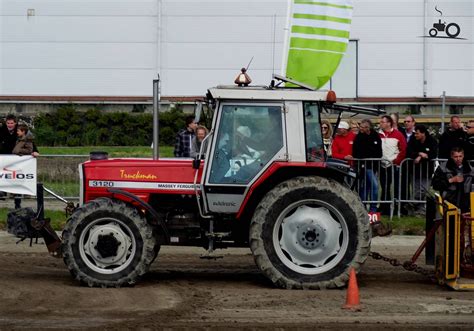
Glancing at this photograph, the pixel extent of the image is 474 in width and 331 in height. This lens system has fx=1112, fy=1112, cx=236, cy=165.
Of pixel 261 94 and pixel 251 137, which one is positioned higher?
pixel 261 94

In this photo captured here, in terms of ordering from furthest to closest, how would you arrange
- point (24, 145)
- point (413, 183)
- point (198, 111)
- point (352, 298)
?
point (24, 145) < point (413, 183) < point (198, 111) < point (352, 298)

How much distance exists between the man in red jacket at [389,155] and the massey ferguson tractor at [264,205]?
555 cm

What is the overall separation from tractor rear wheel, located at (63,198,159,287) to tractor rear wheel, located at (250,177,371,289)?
1222 mm

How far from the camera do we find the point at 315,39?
1988 cm

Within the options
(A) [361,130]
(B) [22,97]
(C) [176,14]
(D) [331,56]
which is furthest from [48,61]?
(A) [361,130]

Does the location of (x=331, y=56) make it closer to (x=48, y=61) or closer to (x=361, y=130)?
(x=361, y=130)

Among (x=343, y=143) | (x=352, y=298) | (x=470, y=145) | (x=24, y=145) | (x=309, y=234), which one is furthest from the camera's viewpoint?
(x=24, y=145)

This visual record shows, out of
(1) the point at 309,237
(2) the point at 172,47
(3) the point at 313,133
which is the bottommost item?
(1) the point at 309,237

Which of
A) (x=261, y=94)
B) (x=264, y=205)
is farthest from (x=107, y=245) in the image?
(x=261, y=94)

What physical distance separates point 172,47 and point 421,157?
15996mm

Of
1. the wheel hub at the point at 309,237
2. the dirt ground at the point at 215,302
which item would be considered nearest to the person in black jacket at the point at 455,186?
the dirt ground at the point at 215,302

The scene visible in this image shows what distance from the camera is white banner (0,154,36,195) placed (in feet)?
58.7

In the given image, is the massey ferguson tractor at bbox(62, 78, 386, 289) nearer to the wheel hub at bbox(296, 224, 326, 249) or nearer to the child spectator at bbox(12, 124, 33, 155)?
the wheel hub at bbox(296, 224, 326, 249)

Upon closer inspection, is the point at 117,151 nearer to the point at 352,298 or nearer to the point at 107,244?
the point at 107,244
